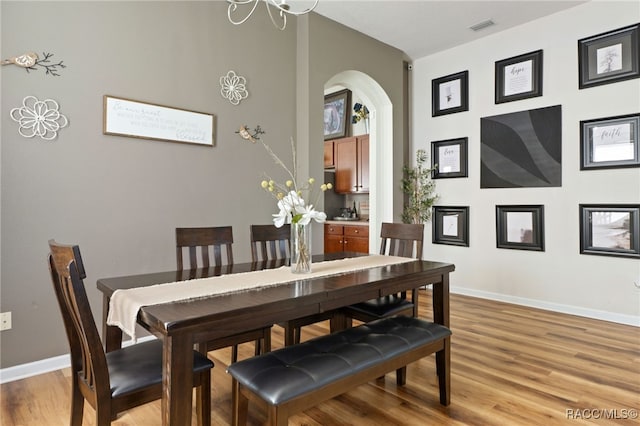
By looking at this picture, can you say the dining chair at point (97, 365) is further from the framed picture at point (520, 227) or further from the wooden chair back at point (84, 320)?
the framed picture at point (520, 227)

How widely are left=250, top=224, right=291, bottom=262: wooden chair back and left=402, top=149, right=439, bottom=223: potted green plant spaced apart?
2.54 meters

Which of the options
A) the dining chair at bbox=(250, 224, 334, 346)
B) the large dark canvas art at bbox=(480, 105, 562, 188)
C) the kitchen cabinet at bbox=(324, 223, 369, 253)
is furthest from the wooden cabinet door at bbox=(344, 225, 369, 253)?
the dining chair at bbox=(250, 224, 334, 346)

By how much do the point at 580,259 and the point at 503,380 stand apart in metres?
2.07

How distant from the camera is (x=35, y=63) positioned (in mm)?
2494

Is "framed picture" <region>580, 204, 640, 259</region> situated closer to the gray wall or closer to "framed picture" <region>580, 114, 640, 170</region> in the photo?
"framed picture" <region>580, 114, 640, 170</region>

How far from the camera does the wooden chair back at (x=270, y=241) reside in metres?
2.75

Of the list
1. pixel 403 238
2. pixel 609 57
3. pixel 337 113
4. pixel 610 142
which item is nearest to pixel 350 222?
pixel 337 113

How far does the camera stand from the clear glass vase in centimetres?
211

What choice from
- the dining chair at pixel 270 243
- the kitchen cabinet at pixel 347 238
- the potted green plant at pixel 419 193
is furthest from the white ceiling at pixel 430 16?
the kitchen cabinet at pixel 347 238

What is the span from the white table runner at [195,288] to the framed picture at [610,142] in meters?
2.71

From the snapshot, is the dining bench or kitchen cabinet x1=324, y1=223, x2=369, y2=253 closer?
the dining bench

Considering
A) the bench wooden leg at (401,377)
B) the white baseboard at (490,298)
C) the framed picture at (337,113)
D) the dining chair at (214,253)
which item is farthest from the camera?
the framed picture at (337,113)

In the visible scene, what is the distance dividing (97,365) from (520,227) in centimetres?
413

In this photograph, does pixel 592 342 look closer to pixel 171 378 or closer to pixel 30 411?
pixel 171 378
